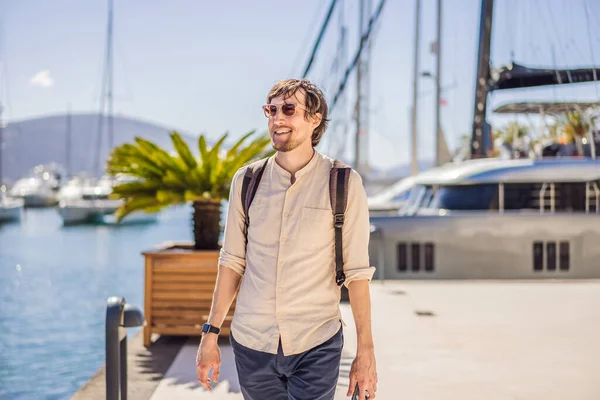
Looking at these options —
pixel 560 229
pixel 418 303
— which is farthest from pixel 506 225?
Answer: pixel 418 303

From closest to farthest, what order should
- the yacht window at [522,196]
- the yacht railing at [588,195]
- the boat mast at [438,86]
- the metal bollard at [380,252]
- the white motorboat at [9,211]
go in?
the metal bollard at [380,252] → the yacht railing at [588,195] → the yacht window at [522,196] → the boat mast at [438,86] → the white motorboat at [9,211]

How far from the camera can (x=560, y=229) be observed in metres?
12.8

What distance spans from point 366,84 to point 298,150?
3267cm

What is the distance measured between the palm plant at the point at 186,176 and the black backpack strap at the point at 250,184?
4583mm

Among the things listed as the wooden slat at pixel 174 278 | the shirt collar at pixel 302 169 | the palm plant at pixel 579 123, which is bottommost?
the wooden slat at pixel 174 278

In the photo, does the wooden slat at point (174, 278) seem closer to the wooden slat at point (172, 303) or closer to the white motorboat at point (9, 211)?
the wooden slat at point (172, 303)

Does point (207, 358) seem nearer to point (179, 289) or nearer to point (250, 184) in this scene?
point (250, 184)

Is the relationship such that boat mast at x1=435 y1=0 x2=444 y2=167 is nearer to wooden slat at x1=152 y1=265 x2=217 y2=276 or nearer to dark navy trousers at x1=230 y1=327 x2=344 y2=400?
wooden slat at x1=152 y1=265 x2=217 y2=276

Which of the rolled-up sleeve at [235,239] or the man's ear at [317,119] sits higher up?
the man's ear at [317,119]

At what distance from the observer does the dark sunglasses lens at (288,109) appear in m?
2.69

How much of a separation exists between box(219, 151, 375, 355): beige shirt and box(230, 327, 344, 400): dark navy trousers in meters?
0.03

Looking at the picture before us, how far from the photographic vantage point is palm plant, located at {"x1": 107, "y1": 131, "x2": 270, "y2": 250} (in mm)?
7453

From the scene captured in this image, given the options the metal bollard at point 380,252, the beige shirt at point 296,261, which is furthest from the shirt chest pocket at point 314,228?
the metal bollard at point 380,252

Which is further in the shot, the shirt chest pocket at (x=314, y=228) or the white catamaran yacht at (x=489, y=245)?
the white catamaran yacht at (x=489, y=245)
